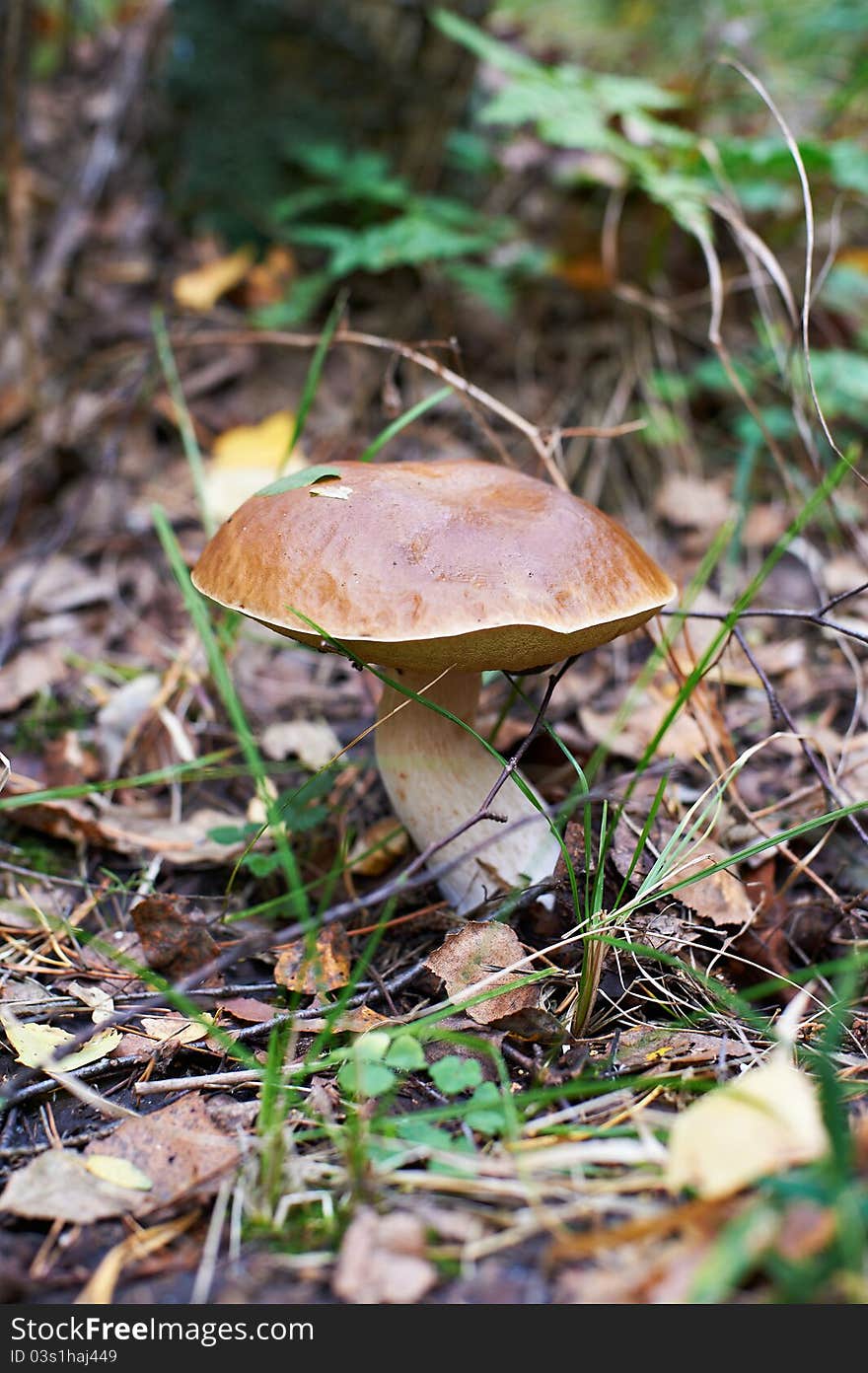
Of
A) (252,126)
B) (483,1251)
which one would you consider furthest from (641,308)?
(483,1251)

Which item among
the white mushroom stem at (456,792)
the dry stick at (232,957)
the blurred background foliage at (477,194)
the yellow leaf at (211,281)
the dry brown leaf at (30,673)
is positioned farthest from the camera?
the yellow leaf at (211,281)

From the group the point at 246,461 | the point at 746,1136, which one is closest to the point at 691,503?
the point at 246,461

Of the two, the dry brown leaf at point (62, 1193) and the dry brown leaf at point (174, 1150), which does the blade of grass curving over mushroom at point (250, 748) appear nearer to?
the dry brown leaf at point (174, 1150)

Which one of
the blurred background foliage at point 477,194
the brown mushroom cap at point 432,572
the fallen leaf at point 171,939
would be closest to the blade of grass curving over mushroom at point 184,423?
the blurred background foliage at point 477,194

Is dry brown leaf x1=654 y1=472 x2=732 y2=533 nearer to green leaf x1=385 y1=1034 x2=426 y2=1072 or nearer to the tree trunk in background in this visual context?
the tree trunk in background

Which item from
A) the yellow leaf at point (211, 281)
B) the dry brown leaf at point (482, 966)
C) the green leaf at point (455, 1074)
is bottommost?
the dry brown leaf at point (482, 966)

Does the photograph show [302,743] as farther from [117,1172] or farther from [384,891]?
[117,1172]
